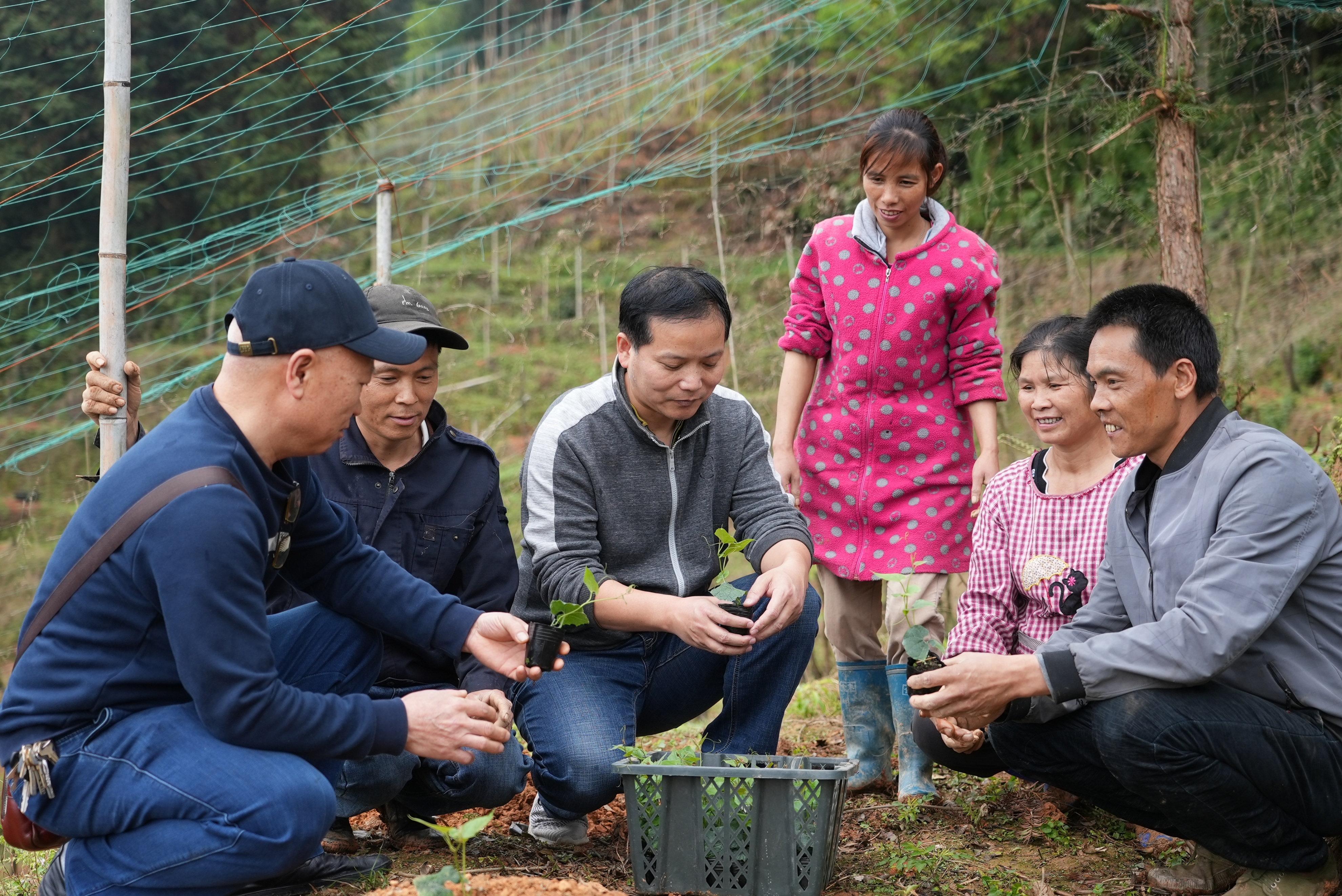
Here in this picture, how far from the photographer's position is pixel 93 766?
2.10m

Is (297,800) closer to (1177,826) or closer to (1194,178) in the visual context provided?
(1177,826)

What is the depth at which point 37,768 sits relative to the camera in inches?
80.9

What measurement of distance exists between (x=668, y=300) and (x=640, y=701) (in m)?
1.07

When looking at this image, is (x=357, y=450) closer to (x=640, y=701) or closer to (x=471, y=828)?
(x=640, y=701)

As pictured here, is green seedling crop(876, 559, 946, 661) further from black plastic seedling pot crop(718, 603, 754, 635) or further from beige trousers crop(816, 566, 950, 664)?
black plastic seedling pot crop(718, 603, 754, 635)

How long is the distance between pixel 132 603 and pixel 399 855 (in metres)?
1.04

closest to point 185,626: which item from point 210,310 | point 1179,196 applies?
point 1179,196

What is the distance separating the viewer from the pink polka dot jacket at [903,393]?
3.24 metres

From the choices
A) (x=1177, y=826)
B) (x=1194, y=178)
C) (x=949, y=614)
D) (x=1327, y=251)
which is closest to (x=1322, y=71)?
(x=1327, y=251)

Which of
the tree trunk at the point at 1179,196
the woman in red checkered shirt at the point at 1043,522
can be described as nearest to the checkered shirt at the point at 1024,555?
the woman in red checkered shirt at the point at 1043,522

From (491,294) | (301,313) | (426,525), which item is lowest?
(426,525)

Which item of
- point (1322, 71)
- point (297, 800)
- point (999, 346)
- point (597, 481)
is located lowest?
point (297, 800)

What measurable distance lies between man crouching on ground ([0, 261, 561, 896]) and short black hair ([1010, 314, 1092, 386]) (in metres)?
1.71

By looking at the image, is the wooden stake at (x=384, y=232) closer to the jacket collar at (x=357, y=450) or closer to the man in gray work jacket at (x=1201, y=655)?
the jacket collar at (x=357, y=450)
